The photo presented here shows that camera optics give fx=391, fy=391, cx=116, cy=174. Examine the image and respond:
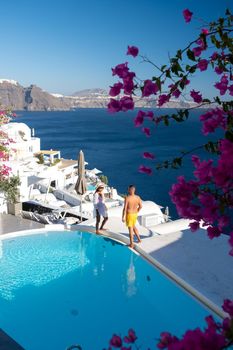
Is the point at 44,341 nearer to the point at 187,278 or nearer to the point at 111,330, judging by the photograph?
the point at 111,330

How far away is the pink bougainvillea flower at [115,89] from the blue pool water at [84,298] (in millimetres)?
5514

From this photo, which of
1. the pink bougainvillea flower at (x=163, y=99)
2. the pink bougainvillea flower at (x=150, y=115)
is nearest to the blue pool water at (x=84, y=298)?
the pink bougainvillea flower at (x=150, y=115)

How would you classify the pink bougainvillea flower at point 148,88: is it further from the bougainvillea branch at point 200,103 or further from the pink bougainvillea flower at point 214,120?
the pink bougainvillea flower at point 214,120

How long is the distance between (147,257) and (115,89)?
7.93 metres

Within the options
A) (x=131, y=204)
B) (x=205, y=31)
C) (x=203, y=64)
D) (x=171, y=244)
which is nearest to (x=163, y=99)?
(x=203, y=64)

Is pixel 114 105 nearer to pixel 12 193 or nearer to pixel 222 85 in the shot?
pixel 222 85

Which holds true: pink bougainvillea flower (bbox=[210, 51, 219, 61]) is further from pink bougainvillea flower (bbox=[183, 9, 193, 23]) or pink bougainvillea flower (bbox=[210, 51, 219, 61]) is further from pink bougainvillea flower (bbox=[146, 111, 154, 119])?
pink bougainvillea flower (bbox=[146, 111, 154, 119])

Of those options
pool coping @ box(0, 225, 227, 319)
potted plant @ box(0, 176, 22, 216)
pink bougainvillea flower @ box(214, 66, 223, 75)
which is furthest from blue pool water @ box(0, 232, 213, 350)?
pink bougainvillea flower @ box(214, 66, 223, 75)

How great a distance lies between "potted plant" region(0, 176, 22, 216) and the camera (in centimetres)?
1310

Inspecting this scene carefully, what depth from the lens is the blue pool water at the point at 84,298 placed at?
7000 mm

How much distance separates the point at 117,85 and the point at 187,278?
7063mm

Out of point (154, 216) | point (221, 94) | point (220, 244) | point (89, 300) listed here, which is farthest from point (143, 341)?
point (154, 216)

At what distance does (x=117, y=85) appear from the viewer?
2.12 m

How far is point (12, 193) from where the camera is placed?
13141 mm
